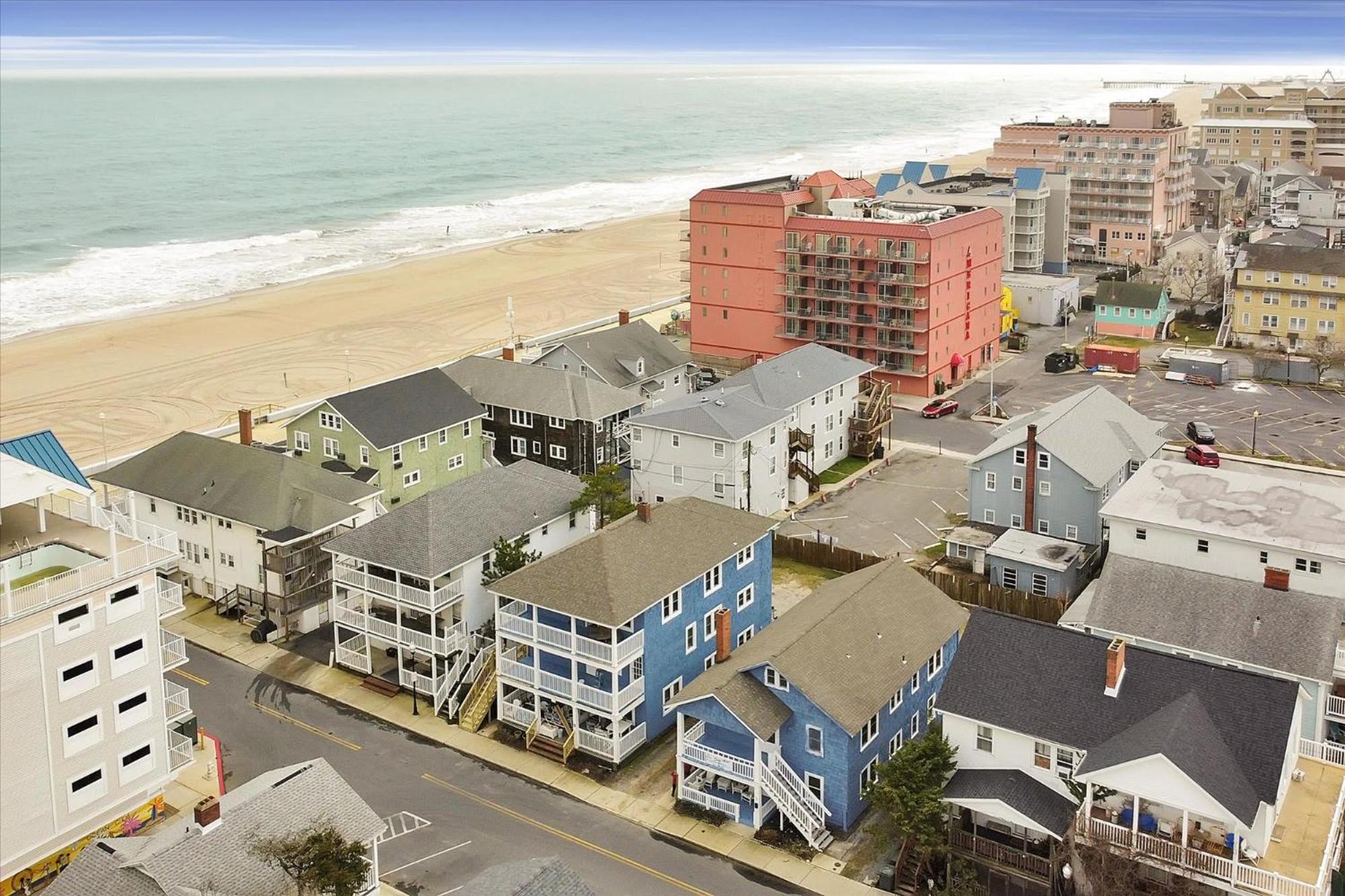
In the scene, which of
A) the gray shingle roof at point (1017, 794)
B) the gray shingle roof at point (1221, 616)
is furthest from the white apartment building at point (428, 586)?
the gray shingle roof at point (1221, 616)

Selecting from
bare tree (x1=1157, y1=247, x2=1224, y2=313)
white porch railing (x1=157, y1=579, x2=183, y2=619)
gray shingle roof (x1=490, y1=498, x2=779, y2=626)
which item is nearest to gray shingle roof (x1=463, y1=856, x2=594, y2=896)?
gray shingle roof (x1=490, y1=498, x2=779, y2=626)

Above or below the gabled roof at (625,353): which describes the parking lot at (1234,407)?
below

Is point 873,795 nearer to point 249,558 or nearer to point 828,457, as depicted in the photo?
point 249,558

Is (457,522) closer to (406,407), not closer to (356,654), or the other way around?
(356,654)

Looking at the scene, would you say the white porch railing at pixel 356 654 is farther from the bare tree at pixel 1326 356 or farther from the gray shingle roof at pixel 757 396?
the bare tree at pixel 1326 356

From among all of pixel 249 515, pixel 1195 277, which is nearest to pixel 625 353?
pixel 249 515

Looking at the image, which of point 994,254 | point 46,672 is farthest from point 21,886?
point 994,254
